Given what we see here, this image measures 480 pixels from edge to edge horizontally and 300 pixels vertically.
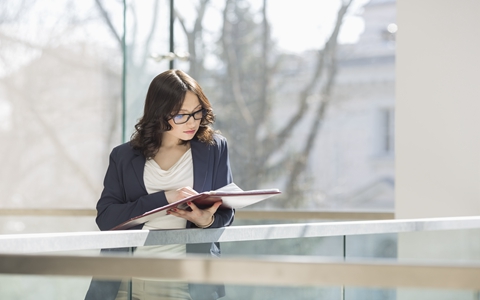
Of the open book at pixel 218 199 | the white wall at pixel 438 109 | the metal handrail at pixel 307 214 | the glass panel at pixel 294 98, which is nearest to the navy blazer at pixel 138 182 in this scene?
the open book at pixel 218 199

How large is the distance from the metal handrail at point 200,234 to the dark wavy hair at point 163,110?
1.29 ft

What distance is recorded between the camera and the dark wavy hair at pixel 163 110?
93.0 inches

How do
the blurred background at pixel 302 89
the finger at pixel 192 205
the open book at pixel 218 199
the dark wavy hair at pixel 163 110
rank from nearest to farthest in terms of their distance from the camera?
the open book at pixel 218 199, the finger at pixel 192 205, the dark wavy hair at pixel 163 110, the blurred background at pixel 302 89

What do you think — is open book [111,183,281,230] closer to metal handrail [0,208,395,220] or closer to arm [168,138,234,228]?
arm [168,138,234,228]

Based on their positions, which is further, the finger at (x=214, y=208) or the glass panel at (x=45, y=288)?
the finger at (x=214, y=208)

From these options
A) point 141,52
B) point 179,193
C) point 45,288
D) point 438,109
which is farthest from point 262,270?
point 141,52

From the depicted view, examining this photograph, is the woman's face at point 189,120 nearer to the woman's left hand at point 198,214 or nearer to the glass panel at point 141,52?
the woman's left hand at point 198,214

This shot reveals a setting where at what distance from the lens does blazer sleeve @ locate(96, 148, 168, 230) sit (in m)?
2.25

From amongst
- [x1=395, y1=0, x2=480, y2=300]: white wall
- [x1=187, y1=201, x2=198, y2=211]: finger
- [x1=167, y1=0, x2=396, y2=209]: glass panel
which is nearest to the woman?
[x1=187, y1=201, x2=198, y2=211]: finger

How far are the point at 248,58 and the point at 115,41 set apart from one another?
2.18m

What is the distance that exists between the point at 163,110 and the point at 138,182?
0.26 m

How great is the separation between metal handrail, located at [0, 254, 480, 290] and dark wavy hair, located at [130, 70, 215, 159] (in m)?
1.09

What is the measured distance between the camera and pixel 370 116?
6.74 metres

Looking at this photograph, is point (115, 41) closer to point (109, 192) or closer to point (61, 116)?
point (61, 116)
